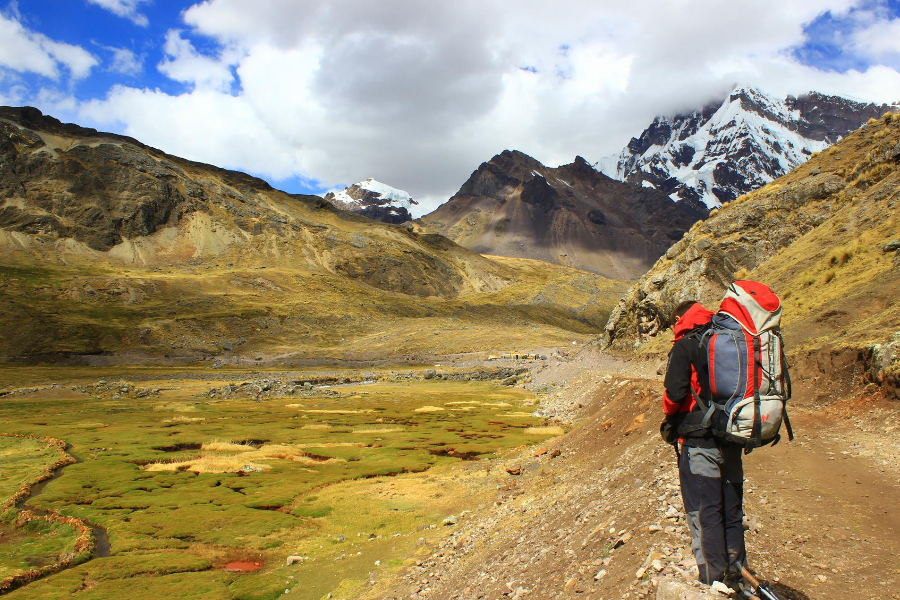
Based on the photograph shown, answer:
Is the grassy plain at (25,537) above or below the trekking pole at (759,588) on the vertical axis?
below

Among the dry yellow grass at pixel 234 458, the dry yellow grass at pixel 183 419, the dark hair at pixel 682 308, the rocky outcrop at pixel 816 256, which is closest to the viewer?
the dark hair at pixel 682 308

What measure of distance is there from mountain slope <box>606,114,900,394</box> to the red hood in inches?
473

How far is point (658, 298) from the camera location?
54219mm

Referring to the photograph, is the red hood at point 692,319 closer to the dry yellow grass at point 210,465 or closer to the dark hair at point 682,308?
the dark hair at point 682,308

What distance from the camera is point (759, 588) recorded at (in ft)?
19.7

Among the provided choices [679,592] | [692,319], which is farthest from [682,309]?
[679,592]

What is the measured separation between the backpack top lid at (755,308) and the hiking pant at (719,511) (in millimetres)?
1573

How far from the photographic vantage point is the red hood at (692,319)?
21.7 ft

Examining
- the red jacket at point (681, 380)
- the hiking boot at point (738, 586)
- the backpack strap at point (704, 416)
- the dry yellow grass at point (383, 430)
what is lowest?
the dry yellow grass at point (383, 430)

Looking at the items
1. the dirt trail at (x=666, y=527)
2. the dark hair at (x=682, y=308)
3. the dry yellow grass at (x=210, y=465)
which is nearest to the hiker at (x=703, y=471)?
the dark hair at (x=682, y=308)

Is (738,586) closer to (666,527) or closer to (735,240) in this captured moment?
(666,527)

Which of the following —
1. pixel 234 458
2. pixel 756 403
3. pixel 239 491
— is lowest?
pixel 234 458

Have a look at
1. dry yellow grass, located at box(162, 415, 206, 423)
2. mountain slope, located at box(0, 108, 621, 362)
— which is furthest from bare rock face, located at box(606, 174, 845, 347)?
mountain slope, located at box(0, 108, 621, 362)

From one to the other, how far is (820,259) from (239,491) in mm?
35642
